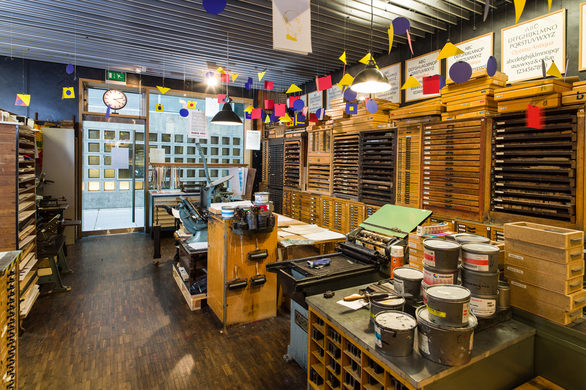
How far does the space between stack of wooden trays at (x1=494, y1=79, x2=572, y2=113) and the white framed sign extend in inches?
170

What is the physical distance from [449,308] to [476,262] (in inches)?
15.6

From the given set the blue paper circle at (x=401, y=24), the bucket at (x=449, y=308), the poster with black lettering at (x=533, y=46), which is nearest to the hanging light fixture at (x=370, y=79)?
the blue paper circle at (x=401, y=24)

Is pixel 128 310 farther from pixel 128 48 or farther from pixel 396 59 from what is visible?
pixel 396 59

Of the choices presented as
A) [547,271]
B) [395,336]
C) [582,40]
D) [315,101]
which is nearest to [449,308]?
[395,336]

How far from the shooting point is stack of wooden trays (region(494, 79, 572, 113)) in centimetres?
279

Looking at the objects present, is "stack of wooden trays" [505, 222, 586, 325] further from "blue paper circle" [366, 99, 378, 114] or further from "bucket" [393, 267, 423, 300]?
"blue paper circle" [366, 99, 378, 114]

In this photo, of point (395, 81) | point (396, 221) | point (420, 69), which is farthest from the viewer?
point (395, 81)

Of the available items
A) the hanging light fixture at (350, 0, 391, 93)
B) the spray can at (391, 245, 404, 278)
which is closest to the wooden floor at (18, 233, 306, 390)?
the spray can at (391, 245, 404, 278)

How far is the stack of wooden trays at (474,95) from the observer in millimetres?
3291

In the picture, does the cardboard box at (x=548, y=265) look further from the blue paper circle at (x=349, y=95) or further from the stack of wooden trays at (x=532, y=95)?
the blue paper circle at (x=349, y=95)

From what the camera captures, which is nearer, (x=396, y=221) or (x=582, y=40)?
→ (x=396, y=221)

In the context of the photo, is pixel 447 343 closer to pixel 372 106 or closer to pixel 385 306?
pixel 385 306

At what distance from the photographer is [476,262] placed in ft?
5.04

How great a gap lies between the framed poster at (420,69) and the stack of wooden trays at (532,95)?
166cm
